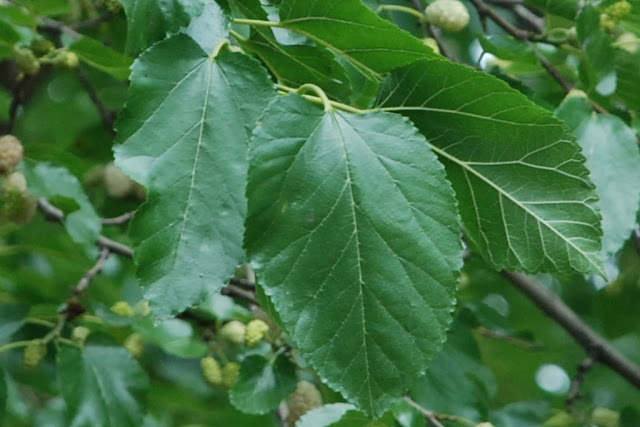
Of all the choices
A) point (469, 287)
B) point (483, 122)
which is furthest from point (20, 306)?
point (469, 287)

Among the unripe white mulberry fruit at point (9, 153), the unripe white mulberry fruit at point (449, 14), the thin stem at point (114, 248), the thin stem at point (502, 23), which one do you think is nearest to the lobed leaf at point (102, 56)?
the unripe white mulberry fruit at point (9, 153)

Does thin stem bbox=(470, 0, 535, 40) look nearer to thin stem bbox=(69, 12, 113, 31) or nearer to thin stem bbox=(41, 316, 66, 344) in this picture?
thin stem bbox=(69, 12, 113, 31)

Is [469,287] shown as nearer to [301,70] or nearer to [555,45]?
[555,45]

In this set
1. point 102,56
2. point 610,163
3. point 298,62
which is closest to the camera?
point 298,62

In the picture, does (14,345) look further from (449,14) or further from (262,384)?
(449,14)

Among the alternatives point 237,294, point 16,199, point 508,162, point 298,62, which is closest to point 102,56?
point 16,199

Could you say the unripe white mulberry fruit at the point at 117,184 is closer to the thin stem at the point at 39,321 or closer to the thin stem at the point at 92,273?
the thin stem at the point at 92,273

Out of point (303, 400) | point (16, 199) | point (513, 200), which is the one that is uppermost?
point (513, 200)
